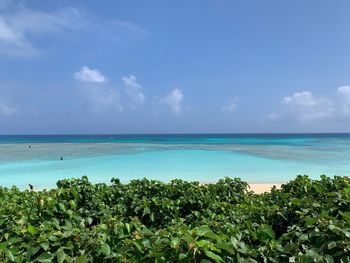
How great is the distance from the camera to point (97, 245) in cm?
214

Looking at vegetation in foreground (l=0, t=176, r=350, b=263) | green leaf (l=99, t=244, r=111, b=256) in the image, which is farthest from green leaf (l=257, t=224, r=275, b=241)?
green leaf (l=99, t=244, r=111, b=256)

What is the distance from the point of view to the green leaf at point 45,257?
1948 millimetres

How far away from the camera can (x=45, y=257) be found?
1.97m

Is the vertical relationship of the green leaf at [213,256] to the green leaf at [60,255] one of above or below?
above

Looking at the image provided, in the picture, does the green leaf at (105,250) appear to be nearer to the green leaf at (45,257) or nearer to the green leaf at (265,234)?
the green leaf at (45,257)

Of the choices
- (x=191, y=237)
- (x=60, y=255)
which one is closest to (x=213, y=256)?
(x=191, y=237)

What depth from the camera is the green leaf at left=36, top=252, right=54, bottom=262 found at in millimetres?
1948

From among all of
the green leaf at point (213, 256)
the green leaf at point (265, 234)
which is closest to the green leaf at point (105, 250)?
the green leaf at point (213, 256)

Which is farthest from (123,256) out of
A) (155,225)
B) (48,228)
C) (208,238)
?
(155,225)

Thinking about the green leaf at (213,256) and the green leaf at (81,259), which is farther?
the green leaf at (81,259)

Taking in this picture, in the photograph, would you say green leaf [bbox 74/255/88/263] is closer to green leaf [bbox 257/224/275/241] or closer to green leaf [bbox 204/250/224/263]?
green leaf [bbox 204/250/224/263]

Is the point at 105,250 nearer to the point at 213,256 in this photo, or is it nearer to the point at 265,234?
the point at 213,256

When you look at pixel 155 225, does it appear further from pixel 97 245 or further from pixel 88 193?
pixel 97 245

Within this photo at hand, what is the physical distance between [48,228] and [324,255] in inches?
67.9
